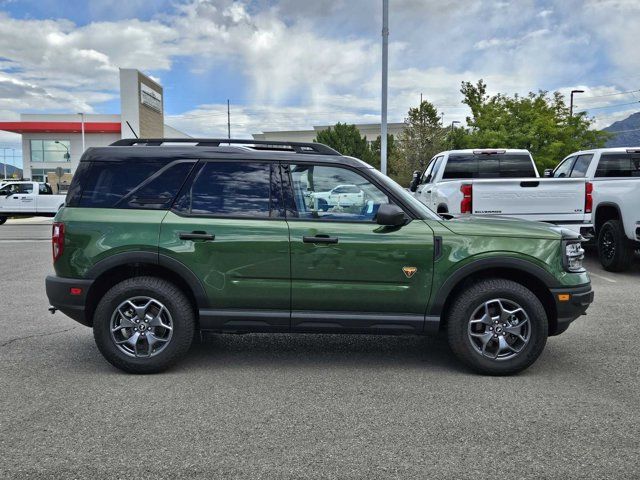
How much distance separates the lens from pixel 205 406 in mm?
4020

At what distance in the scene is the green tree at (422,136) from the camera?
41.8 meters

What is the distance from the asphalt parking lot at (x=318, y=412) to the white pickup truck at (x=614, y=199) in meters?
4.12

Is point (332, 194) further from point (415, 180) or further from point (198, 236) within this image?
point (415, 180)

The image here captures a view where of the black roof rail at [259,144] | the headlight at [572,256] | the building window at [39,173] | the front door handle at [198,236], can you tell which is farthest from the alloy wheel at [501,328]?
the building window at [39,173]

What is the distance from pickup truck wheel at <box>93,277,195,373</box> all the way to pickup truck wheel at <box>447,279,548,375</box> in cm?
216

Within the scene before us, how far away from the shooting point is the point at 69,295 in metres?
4.68

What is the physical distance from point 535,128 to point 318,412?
2808 centimetres

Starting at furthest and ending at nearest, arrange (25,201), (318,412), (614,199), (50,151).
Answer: (50,151) < (25,201) < (614,199) < (318,412)

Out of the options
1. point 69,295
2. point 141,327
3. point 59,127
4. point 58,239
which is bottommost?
point 141,327

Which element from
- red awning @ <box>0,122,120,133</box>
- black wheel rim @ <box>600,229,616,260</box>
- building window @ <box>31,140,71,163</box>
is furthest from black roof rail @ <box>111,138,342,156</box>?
building window @ <box>31,140,71,163</box>

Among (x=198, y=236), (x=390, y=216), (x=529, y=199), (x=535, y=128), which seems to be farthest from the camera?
(x=535, y=128)

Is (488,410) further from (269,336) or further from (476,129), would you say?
(476,129)

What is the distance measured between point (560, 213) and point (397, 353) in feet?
16.0

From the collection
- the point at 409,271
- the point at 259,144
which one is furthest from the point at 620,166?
the point at 259,144
